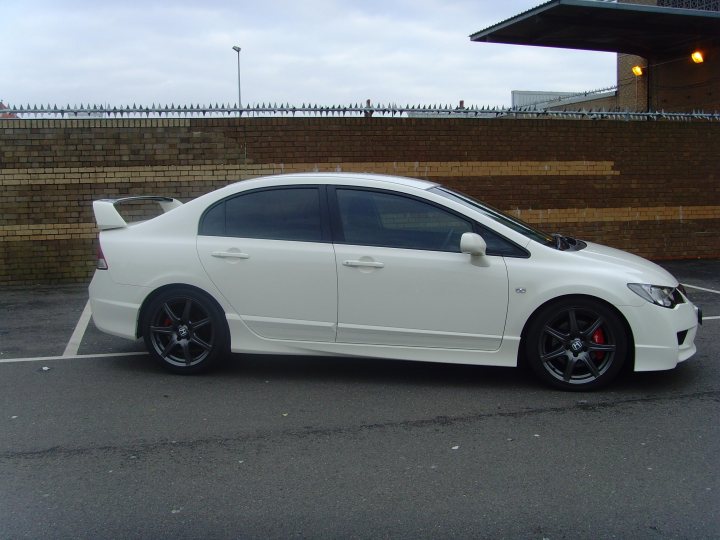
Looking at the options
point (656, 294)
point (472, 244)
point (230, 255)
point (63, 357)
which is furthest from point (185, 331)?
point (656, 294)

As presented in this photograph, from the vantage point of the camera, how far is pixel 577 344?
5.31m

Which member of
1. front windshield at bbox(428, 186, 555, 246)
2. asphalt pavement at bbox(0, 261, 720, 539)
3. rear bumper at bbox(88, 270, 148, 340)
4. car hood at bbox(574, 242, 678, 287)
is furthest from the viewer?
rear bumper at bbox(88, 270, 148, 340)

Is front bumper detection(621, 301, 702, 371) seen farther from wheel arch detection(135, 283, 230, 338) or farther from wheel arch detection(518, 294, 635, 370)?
wheel arch detection(135, 283, 230, 338)

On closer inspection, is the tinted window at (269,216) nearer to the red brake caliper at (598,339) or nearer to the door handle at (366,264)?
the door handle at (366,264)

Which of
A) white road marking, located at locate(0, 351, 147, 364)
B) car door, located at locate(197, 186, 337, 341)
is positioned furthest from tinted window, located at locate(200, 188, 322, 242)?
white road marking, located at locate(0, 351, 147, 364)

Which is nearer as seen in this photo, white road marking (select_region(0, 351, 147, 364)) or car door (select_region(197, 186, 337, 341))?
car door (select_region(197, 186, 337, 341))

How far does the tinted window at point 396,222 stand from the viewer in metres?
5.49

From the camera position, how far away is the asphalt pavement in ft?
11.4

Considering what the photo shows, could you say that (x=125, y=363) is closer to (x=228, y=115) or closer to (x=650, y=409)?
(x=650, y=409)

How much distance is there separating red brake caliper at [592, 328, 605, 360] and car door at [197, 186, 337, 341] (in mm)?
1889

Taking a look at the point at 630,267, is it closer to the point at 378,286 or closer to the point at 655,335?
the point at 655,335

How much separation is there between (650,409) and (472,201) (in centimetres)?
205

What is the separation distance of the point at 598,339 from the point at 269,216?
262cm

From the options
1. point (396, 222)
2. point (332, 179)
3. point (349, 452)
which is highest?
point (332, 179)
